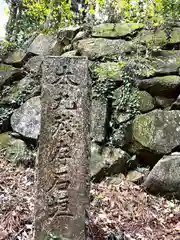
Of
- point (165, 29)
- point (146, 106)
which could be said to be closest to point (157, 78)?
point (146, 106)

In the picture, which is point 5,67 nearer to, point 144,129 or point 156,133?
point 144,129

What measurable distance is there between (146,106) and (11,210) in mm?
3082

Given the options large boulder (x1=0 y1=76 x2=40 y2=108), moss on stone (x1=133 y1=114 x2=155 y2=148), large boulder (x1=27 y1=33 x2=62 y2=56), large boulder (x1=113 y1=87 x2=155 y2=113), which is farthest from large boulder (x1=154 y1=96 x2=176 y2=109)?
large boulder (x1=27 y1=33 x2=62 y2=56)

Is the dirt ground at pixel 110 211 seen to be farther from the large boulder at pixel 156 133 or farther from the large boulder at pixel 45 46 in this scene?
the large boulder at pixel 45 46

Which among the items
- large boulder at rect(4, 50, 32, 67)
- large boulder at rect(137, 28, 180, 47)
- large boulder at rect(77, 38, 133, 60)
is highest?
large boulder at rect(137, 28, 180, 47)

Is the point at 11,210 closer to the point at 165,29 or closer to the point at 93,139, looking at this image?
the point at 93,139

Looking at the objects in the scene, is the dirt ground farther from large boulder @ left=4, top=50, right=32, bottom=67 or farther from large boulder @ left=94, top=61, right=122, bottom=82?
large boulder @ left=4, top=50, right=32, bottom=67

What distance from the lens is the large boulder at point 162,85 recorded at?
18.1 ft

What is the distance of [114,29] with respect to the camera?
23.2 ft

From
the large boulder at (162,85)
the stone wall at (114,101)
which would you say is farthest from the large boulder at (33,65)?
the large boulder at (162,85)

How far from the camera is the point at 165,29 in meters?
6.66

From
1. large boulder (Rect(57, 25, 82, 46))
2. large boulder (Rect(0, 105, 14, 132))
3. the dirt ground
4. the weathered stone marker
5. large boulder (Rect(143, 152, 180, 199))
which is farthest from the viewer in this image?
large boulder (Rect(57, 25, 82, 46))

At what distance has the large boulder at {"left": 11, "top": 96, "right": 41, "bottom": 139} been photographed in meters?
5.45

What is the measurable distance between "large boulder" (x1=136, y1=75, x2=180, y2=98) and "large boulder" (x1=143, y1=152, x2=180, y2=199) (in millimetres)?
1528
